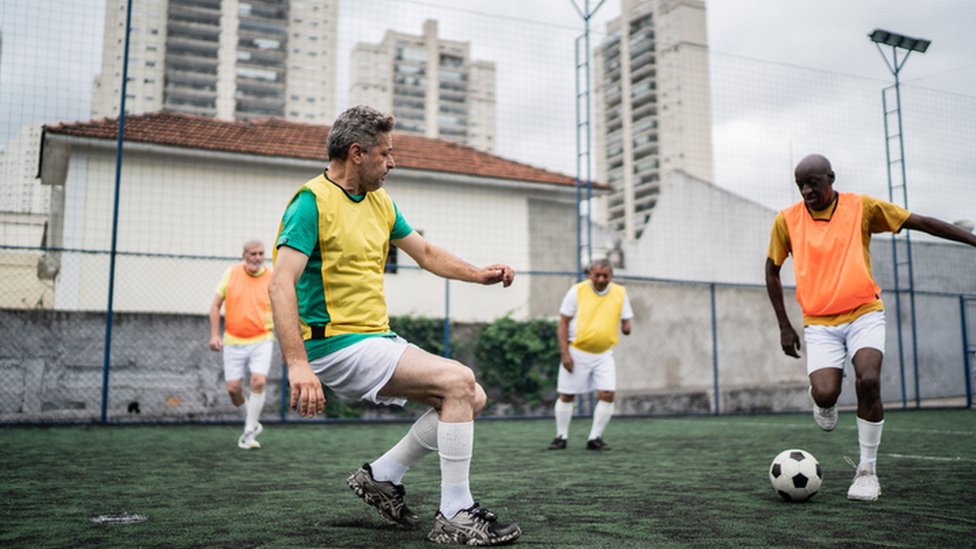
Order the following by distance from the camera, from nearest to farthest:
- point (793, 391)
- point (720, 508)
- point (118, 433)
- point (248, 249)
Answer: point (720, 508) → point (248, 249) → point (118, 433) → point (793, 391)

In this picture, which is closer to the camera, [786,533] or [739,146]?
[786,533]

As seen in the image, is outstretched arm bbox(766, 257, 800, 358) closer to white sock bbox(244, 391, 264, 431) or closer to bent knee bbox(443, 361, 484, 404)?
bent knee bbox(443, 361, 484, 404)

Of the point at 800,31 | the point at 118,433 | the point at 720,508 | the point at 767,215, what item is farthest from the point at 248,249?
the point at 767,215

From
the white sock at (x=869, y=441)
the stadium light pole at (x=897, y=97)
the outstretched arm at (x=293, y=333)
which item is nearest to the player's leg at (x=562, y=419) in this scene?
the white sock at (x=869, y=441)

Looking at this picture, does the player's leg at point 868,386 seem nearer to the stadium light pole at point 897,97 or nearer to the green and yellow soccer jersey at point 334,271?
the green and yellow soccer jersey at point 334,271

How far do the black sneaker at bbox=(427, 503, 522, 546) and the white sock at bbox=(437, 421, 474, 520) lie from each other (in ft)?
0.12

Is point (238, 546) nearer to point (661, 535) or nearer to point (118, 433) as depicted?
point (661, 535)

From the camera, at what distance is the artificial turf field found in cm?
325

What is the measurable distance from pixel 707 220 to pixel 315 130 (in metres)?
10.7

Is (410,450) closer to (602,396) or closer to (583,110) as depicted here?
(602,396)

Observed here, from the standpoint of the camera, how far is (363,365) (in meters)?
3.07

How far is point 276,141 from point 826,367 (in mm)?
15683

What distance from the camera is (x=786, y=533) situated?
331 centimetres

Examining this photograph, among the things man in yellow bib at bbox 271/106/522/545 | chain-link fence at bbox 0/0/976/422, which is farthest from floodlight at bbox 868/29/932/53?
man in yellow bib at bbox 271/106/522/545
